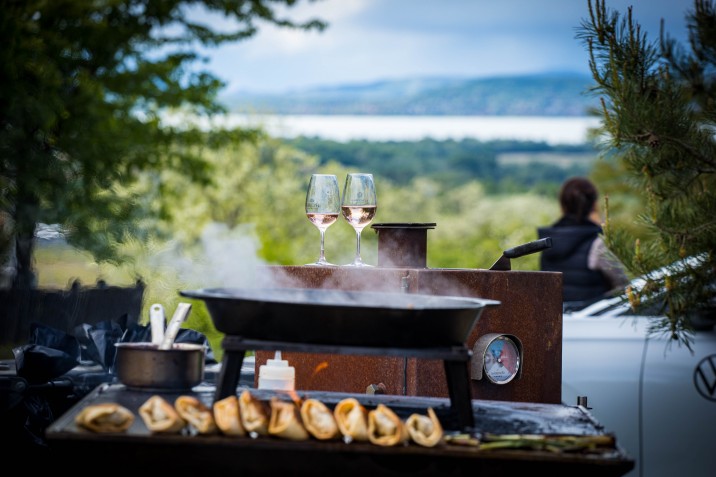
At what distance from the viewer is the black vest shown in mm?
5938

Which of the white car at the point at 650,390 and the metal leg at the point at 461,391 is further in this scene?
the white car at the point at 650,390

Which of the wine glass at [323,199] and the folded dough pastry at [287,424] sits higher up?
the wine glass at [323,199]

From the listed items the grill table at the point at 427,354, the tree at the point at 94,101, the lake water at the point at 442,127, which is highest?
the lake water at the point at 442,127

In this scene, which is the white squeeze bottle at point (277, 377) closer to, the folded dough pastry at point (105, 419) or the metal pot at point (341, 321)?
the metal pot at point (341, 321)

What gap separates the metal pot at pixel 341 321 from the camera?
2.09 m

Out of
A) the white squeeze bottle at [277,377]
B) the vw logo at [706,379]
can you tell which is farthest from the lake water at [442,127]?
the white squeeze bottle at [277,377]

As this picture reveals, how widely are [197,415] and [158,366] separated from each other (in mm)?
394

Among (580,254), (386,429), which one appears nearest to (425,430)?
(386,429)

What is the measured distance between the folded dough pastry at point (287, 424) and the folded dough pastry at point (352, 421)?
86mm

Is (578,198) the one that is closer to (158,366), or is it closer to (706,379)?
(706,379)

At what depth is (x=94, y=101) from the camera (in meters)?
7.30

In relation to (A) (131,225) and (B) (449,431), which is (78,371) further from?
(A) (131,225)

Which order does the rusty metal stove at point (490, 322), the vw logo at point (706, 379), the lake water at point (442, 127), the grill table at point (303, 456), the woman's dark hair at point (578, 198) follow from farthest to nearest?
1. the lake water at point (442, 127)
2. the woman's dark hair at point (578, 198)
3. the vw logo at point (706, 379)
4. the rusty metal stove at point (490, 322)
5. the grill table at point (303, 456)

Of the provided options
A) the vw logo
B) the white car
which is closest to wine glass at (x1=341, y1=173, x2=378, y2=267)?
the white car
